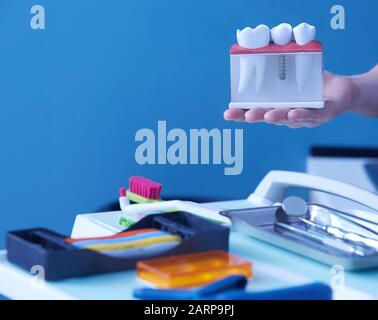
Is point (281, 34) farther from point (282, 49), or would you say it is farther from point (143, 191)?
point (143, 191)

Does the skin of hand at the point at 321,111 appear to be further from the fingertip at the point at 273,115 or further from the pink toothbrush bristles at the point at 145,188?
the pink toothbrush bristles at the point at 145,188

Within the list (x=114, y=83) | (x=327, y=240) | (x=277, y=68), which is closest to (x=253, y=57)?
(x=277, y=68)

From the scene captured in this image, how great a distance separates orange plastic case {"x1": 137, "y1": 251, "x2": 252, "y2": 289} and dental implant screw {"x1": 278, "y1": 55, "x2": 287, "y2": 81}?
35 cm

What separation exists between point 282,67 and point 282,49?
2.4 inches

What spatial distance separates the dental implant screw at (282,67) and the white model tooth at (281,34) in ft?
0.18

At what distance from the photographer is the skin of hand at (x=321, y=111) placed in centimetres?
101

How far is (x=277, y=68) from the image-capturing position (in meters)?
0.99

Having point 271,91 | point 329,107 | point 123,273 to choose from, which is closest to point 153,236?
point 123,273

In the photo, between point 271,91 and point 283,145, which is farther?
point 283,145
